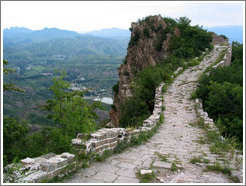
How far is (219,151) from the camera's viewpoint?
6.61m

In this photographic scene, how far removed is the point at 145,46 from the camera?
26.6m

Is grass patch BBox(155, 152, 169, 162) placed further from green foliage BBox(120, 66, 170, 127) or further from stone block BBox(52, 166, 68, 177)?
green foliage BBox(120, 66, 170, 127)

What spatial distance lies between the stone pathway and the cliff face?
15.0 meters

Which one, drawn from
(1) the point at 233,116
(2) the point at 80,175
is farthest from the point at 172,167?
(1) the point at 233,116

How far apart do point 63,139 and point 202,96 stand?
9.17 m

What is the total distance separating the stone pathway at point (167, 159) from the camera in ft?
15.2

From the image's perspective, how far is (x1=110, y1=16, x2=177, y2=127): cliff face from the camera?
2588cm

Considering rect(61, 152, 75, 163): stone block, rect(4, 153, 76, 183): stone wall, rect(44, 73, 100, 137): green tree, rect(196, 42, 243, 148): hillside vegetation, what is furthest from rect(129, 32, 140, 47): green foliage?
rect(4, 153, 76, 183): stone wall

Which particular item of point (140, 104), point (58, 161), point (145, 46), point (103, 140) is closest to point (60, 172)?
point (58, 161)

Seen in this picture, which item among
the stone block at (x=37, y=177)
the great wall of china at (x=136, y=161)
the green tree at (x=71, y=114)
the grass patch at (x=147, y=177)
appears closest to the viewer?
the stone block at (x=37, y=177)

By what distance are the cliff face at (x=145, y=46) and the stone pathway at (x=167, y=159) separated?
49.3ft

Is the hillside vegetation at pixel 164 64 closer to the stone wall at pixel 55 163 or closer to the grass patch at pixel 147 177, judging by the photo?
the stone wall at pixel 55 163

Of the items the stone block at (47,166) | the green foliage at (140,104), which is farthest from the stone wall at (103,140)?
the green foliage at (140,104)

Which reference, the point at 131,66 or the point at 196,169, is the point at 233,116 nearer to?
the point at 196,169
